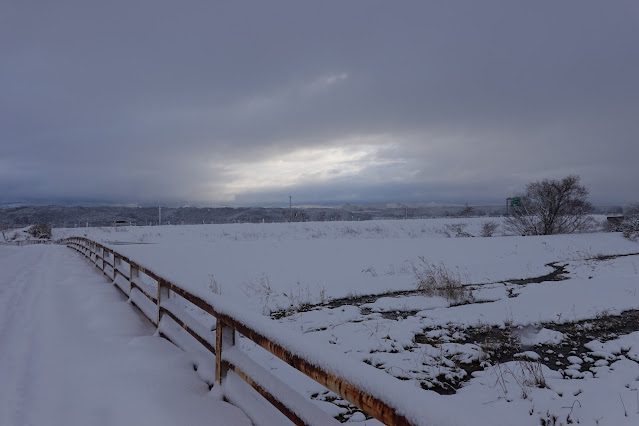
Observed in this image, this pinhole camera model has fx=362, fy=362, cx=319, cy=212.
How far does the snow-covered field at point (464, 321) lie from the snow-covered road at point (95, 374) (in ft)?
2.82

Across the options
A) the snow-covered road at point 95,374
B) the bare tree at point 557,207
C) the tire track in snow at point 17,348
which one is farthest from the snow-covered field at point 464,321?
the bare tree at point 557,207

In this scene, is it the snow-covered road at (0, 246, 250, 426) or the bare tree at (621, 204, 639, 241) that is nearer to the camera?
the snow-covered road at (0, 246, 250, 426)

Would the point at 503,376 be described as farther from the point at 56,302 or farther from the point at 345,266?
the point at 345,266

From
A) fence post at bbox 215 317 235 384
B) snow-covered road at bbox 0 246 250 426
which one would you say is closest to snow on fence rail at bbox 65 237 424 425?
fence post at bbox 215 317 235 384

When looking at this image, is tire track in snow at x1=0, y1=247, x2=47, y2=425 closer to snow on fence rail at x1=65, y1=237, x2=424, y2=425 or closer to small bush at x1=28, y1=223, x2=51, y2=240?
snow on fence rail at x1=65, y1=237, x2=424, y2=425

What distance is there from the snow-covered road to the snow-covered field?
859 millimetres

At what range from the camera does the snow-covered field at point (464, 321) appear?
428cm

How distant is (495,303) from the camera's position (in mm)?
9031

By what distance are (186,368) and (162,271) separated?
4.76 feet

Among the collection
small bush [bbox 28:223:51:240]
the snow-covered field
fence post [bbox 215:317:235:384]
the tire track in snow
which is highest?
fence post [bbox 215:317:235:384]

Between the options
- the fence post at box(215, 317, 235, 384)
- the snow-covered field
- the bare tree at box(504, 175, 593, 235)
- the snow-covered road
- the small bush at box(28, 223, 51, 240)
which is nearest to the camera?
the snow-covered road

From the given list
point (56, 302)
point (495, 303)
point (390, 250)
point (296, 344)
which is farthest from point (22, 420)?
point (390, 250)

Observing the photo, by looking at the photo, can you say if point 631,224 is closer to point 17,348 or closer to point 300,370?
point 300,370

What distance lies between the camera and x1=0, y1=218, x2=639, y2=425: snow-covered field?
428cm
